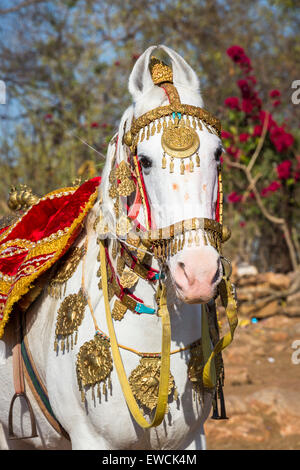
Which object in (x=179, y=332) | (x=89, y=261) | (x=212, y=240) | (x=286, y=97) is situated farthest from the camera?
(x=286, y=97)

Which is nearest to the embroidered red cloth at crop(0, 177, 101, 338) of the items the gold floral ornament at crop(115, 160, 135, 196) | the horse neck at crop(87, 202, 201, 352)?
the horse neck at crop(87, 202, 201, 352)

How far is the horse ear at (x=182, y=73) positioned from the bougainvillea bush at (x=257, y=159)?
22.4 ft

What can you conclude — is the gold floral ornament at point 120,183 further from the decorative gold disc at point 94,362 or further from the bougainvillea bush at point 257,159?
the bougainvillea bush at point 257,159

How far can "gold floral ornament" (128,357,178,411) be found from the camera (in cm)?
209

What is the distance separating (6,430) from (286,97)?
10408mm

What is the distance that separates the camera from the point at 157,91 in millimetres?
2059

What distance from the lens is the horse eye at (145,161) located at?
1910 mm

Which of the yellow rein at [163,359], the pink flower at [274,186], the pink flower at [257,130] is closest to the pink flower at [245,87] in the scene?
the pink flower at [257,130]

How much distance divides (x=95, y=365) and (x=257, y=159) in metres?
7.74

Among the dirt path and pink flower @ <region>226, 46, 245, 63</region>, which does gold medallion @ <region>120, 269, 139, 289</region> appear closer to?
the dirt path

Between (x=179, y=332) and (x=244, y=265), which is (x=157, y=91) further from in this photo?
(x=244, y=265)

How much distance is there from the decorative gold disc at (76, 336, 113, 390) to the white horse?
0.03 m

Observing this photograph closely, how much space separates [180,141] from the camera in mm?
1856
